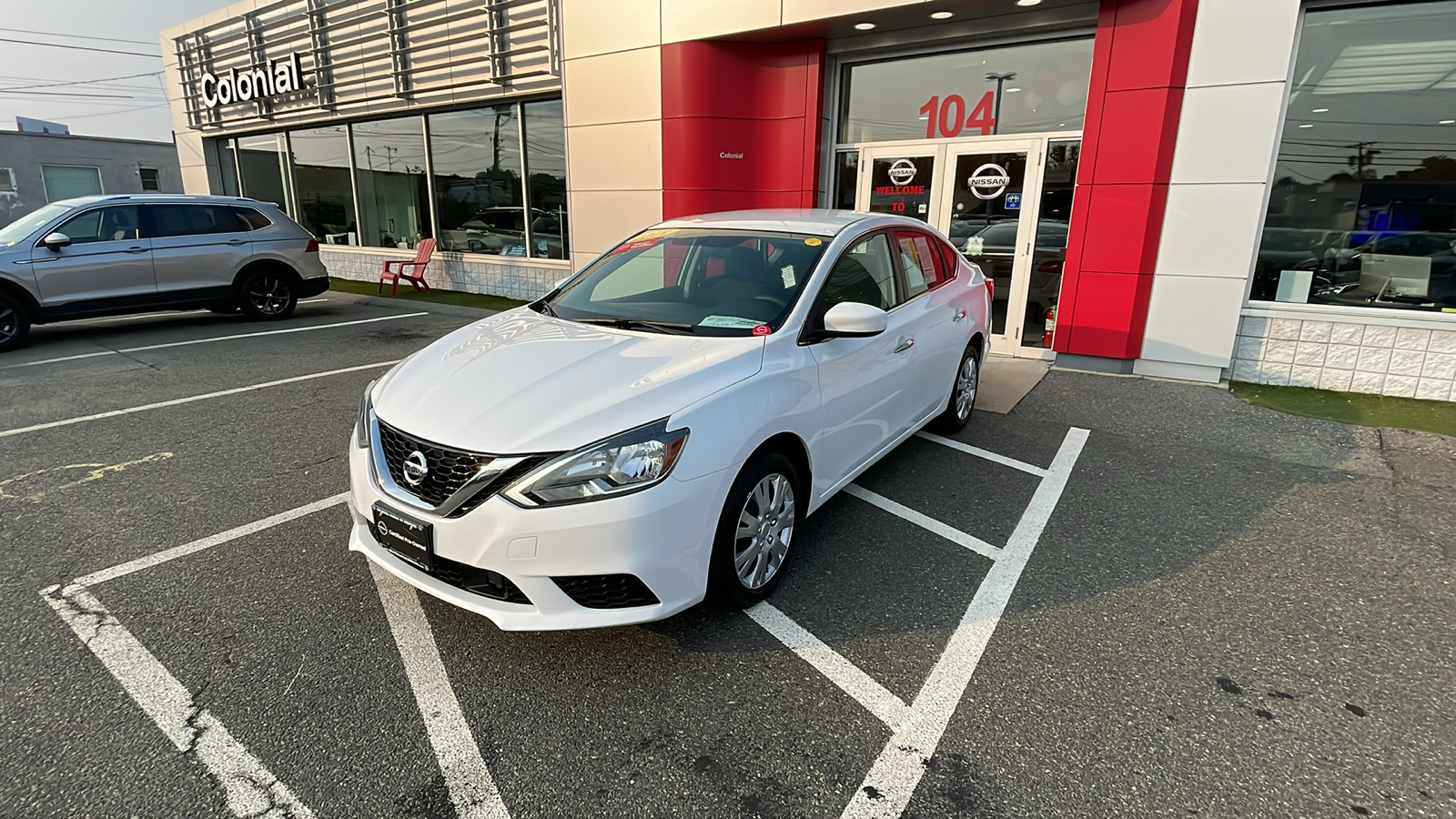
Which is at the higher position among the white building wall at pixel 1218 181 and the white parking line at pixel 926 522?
the white building wall at pixel 1218 181

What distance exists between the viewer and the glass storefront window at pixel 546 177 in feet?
37.7

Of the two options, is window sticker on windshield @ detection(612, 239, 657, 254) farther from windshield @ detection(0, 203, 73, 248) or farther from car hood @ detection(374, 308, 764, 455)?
windshield @ detection(0, 203, 73, 248)

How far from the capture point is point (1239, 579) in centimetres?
340

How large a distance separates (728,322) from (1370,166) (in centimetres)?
672

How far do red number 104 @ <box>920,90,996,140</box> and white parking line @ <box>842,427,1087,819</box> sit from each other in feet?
18.2

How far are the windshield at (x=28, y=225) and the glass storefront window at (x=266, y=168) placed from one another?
7922mm

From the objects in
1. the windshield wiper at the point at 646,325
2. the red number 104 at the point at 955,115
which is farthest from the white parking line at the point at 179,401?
the red number 104 at the point at 955,115

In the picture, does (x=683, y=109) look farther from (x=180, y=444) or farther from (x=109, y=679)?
(x=109, y=679)

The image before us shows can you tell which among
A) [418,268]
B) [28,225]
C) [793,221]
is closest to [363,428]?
[793,221]

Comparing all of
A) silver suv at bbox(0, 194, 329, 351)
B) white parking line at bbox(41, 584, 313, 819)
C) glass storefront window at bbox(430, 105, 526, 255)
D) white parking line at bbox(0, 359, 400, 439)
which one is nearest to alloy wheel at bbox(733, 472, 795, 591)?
white parking line at bbox(41, 584, 313, 819)

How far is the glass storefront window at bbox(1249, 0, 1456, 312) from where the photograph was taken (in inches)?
245

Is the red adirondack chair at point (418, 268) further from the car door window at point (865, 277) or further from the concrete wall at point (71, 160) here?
the concrete wall at point (71, 160)

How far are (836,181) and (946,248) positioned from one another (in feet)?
14.5

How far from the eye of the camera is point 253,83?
1504 cm
